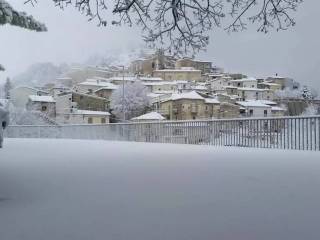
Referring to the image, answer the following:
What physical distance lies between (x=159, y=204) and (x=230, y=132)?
851 cm

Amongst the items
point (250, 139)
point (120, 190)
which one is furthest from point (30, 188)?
point (250, 139)

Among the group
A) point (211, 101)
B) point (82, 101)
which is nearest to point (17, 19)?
point (211, 101)

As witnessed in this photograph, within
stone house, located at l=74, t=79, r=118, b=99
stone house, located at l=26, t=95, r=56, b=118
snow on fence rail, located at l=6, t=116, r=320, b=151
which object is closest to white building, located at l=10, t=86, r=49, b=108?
stone house, located at l=26, t=95, r=56, b=118

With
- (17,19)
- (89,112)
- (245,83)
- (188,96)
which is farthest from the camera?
(89,112)

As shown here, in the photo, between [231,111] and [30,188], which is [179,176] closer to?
[30,188]

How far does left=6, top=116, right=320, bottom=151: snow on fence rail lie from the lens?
9312 millimetres

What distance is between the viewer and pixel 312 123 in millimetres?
9156

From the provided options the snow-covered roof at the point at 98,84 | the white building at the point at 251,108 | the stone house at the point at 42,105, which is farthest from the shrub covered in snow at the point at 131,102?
the white building at the point at 251,108

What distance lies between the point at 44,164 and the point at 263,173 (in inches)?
106

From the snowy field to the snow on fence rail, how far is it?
174 inches

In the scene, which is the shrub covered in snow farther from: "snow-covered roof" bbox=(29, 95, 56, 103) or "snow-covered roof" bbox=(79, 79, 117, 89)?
"snow-covered roof" bbox=(29, 95, 56, 103)

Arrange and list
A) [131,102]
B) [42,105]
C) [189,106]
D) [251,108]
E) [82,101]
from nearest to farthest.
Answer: [251,108] < [189,106] < [131,102] < [42,105] < [82,101]

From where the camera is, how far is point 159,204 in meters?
2.95

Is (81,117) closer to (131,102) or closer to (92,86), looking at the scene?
(92,86)
